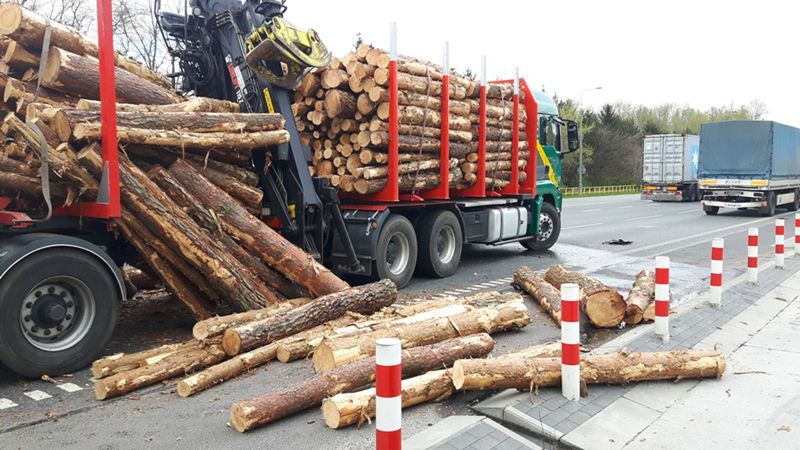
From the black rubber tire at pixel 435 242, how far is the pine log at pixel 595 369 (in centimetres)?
537

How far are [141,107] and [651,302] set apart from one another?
19.5ft

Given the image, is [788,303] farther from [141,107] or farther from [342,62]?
[141,107]

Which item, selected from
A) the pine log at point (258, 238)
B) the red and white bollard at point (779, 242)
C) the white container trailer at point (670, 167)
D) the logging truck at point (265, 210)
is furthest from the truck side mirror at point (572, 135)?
the white container trailer at point (670, 167)

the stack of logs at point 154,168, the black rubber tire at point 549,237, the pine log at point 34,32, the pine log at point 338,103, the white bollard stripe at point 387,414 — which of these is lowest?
the black rubber tire at point 549,237

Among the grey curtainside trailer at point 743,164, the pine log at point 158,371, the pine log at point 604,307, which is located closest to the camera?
the pine log at point 158,371

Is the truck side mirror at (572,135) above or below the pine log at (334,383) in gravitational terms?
above

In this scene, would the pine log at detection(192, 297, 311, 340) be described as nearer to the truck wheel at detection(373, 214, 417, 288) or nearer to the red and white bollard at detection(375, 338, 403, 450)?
the truck wheel at detection(373, 214, 417, 288)

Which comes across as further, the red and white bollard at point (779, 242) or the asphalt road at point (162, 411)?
the red and white bollard at point (779, 242)

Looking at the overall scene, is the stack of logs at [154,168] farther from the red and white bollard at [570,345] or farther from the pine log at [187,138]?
the red and white bollard at [570,345]

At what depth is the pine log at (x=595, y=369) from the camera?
15.1 ft

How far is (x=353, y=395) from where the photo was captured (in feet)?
14.1

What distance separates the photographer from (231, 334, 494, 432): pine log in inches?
165

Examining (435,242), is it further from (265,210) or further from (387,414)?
(387,414)

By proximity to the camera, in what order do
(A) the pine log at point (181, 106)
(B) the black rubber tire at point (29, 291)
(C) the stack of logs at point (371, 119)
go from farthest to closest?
(C) the stack of logs at point (371, 119) < (A) the pine log at point (181, 106) < (B) the black rubber tire at point (29, 291)
